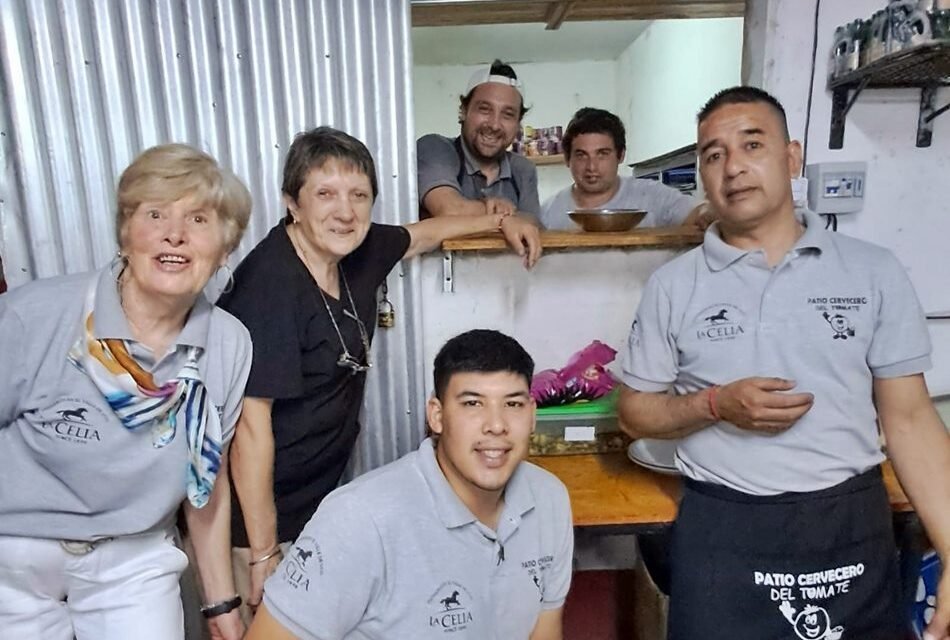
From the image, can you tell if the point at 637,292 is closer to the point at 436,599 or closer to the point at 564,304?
the point at 564,304

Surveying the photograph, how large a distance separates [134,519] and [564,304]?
1.19 m

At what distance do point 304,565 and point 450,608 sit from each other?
9.7 inches

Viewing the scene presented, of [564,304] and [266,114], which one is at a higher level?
[266,114]

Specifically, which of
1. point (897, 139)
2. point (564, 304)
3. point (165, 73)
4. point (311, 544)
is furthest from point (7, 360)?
point (897, 139)

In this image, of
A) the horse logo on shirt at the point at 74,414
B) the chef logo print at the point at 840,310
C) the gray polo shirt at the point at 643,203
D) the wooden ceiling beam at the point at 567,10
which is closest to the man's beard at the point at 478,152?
the gray polo shirt at the point at 643,203

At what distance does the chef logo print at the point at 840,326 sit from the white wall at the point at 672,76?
5.81ft

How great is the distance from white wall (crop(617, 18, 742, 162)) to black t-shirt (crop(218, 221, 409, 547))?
2.08m

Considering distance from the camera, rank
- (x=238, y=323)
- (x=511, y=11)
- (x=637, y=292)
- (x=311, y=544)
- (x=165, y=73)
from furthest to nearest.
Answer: (x=511, y=11), (x=637, y=292), (x=165, y=73), (x=238, y=323), (x=311, y=544)

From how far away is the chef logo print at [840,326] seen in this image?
1272 millimetres

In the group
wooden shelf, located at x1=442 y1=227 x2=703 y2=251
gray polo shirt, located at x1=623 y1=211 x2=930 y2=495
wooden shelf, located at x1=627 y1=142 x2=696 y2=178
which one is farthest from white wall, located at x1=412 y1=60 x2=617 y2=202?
gray polo shirt, located at x1=623 y1=211 x2=930 y2=495

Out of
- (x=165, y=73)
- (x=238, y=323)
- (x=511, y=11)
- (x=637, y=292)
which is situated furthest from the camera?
(x=511, y=11)

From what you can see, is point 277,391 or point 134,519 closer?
point 134,519

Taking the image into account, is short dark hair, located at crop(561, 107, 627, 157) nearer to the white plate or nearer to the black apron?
the white plate

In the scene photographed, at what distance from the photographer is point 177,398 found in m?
1.14
